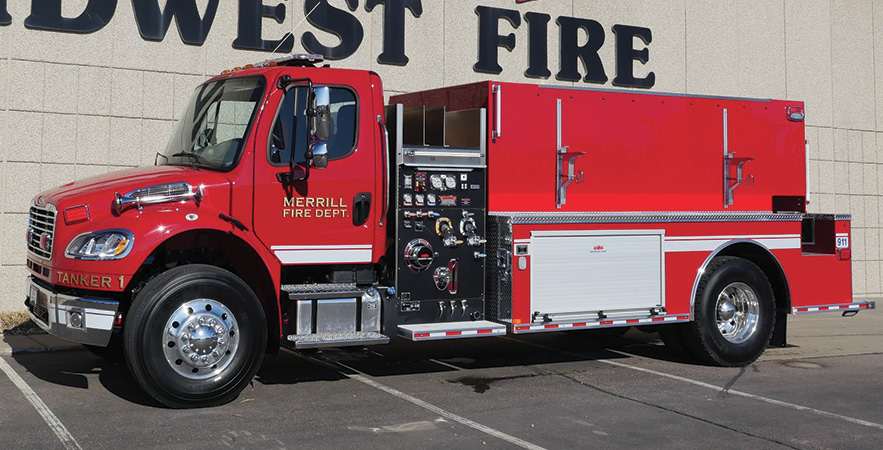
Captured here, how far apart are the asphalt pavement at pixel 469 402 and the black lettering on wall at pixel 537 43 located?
5.80m

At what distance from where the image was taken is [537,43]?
15.5 metres

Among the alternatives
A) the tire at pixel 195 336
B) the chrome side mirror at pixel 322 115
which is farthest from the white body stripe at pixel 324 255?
the chrome side mirror at pixel 322 115

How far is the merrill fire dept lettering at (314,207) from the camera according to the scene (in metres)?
8.24

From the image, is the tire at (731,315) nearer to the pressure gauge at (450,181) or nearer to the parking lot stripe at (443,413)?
the pressure gauge at (450,181)

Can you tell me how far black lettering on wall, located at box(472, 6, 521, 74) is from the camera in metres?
15.0

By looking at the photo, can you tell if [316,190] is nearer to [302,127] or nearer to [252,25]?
[302,127]

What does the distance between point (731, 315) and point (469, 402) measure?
3.83m

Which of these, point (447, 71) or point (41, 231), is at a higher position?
point (447, 71)

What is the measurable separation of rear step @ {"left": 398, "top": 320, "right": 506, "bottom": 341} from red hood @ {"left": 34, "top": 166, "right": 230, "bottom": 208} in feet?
6.99

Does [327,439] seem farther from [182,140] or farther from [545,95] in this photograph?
[545,95]

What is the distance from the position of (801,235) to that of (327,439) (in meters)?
6.69

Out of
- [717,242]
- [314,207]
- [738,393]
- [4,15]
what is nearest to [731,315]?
[717,242]

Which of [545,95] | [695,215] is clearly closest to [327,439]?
[545,95]

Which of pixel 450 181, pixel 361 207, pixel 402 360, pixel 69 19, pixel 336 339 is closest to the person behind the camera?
pixel 336 339
